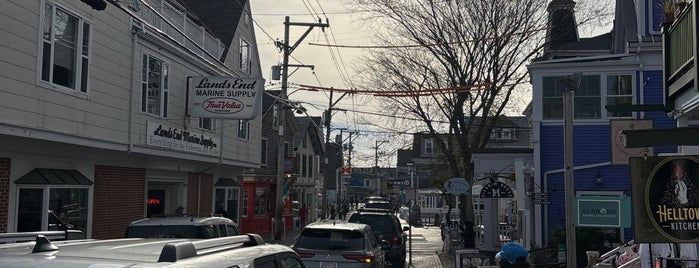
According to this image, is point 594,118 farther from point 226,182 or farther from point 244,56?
point 226,182

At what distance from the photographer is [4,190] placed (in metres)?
13.7

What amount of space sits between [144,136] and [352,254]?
7.94 metres

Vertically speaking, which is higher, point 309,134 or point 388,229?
point 309,134

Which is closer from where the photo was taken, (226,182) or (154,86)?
(154,86)

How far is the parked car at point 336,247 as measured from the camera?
12.3 metres

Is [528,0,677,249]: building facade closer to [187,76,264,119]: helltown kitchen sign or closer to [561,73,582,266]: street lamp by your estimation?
[187,76,264,119]: helltown kitchen sign

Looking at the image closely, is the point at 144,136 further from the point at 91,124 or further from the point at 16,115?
the point at 16,115

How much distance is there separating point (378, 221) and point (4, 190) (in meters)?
10.1

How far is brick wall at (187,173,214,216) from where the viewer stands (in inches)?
957

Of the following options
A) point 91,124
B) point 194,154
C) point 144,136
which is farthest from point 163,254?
point 194,154

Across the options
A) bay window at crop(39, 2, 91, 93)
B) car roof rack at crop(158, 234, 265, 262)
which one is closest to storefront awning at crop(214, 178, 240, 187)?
bay window at crop(39, 2, 91, 93)

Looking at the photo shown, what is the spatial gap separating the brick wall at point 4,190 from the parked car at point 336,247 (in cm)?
589

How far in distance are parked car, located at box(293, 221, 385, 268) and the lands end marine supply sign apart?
6.37m

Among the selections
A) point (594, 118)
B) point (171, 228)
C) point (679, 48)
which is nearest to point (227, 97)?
point (171, 228)
